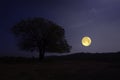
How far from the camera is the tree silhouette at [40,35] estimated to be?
5366cm

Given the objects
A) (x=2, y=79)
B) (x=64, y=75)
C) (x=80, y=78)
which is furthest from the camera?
(x=64, y=75)

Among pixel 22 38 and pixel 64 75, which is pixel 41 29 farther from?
pixel 64 75

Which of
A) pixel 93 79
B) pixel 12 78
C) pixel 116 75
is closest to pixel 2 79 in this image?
pixel 12 78

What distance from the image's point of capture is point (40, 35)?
53875mm

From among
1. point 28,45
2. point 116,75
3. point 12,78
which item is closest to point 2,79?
point 12,78

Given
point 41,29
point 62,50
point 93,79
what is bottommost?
point 93,79

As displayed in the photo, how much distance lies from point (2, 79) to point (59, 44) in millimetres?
34239

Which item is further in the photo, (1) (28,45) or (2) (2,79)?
(1) (28,45)

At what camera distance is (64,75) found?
80.6 ft

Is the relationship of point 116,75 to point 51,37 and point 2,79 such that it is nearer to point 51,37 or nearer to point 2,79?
point 2,79

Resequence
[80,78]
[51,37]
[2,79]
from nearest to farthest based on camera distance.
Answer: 1. [2,79]
2. [80,78]
3. [51,37]

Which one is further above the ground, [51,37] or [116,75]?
[51,37]

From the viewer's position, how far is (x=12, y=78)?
22.2 metres

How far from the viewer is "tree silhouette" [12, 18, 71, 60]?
53656mm
